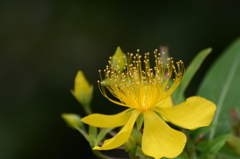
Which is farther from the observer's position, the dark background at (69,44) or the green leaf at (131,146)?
the dark background at (69,44)

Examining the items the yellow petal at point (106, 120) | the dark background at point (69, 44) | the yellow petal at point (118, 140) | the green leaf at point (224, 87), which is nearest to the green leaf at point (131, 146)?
the yellow petal at point (118, 140)

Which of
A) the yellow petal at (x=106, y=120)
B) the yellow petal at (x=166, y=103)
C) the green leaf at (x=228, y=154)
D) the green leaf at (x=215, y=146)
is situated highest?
the yellow petal at (x=106, y=120)

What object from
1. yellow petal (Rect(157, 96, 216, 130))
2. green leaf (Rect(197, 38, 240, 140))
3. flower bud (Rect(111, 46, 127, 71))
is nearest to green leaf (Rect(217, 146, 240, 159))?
green leaf (Rect(197, 38, 240, 140))

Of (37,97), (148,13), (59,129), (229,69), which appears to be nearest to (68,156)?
(59,129)

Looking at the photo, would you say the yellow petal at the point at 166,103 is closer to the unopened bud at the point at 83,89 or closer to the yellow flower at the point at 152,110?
the yellow flower at the point at 152,110

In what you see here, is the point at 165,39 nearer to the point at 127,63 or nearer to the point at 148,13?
the point at 148,13

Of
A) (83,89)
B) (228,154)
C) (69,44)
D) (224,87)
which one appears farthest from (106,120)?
(69,44)

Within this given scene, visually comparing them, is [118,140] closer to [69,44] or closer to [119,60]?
[119,60]

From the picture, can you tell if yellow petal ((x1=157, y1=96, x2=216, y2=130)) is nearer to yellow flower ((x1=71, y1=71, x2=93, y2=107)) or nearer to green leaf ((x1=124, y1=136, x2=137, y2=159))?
green leaf ((x1=124, y1=136, x2=137, y2=159))
